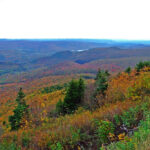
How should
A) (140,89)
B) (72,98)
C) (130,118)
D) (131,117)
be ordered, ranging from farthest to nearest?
(72,98) → (140,89) → (131,117) → (130,118)

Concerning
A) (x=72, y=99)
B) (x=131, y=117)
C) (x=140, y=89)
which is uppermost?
(x=140, y=89)

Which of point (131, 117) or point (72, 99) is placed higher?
point (131, 117)

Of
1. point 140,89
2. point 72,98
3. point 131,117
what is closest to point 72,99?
point 72,98

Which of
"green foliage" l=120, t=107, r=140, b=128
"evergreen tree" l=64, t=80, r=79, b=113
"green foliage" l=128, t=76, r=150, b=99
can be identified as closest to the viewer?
"green foliage" l=120, t=107, r=140, b=128

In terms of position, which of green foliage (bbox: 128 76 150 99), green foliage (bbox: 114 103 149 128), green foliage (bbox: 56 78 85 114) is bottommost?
green foliage (bbox: 56 78 85 114)

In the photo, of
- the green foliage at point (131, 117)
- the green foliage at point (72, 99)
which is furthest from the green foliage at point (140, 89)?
the green foliage at point (72, 99)

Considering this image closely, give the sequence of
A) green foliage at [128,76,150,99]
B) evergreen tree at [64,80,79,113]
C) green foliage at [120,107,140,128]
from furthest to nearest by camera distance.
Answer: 1. evergreen tree at [64,80,79,113]
2. green foliage at [128,76,150,99]
3. green foliage at [120,107,140,128]

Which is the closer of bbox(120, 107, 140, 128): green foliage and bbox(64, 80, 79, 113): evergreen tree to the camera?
bbox(120, 107, 140, 128): green foliage

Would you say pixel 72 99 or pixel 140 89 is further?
pixel 72 99

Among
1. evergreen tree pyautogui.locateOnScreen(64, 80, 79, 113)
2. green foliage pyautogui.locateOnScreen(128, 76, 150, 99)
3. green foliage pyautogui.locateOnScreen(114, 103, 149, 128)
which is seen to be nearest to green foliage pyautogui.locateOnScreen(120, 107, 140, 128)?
green foliage pyautogui.locateOnScreen(114, 103, 149, 128)

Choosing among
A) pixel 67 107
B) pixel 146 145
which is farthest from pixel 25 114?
pixel 146 145

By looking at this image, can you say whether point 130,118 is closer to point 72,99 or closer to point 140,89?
point 140,89

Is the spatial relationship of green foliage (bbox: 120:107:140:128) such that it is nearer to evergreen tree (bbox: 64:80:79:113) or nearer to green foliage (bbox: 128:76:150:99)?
green foliage (bbox: 128:76:150:99)

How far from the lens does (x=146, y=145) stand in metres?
2.52
